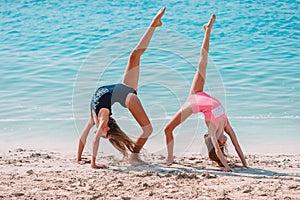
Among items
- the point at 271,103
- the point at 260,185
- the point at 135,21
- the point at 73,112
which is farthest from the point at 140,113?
the point at 135,21

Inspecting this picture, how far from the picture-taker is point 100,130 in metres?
5.20

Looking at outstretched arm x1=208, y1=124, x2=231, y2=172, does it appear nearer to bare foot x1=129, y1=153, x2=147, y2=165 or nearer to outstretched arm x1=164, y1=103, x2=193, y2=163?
outstretched arm x1=164, y1=103, x2=193, y2=163

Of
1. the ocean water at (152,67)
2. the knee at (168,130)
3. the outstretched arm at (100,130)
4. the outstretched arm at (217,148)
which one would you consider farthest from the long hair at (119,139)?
the outstretched arm at (217,148)

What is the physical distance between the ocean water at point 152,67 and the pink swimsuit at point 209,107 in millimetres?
758

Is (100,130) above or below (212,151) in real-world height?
above

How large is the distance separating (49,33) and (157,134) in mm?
7703

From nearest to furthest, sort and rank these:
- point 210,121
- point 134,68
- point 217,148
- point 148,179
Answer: point 148,179 → point 217,148 → point 210,121 → point 134,68

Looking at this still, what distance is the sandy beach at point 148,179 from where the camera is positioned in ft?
14.0

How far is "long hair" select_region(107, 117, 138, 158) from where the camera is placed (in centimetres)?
541

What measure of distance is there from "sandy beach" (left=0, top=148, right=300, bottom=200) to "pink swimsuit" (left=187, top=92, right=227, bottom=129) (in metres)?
0.50

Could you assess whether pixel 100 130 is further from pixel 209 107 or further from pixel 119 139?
pixel 209 107

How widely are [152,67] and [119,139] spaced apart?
15.6 feet

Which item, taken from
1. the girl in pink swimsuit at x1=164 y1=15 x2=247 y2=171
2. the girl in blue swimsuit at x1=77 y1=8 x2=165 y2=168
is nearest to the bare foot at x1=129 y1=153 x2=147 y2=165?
the girl in blue swimsuit at x1=77 y1=8 x2=165 y2=168

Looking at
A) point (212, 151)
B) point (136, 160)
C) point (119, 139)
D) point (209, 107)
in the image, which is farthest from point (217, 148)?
point (119, 139)
